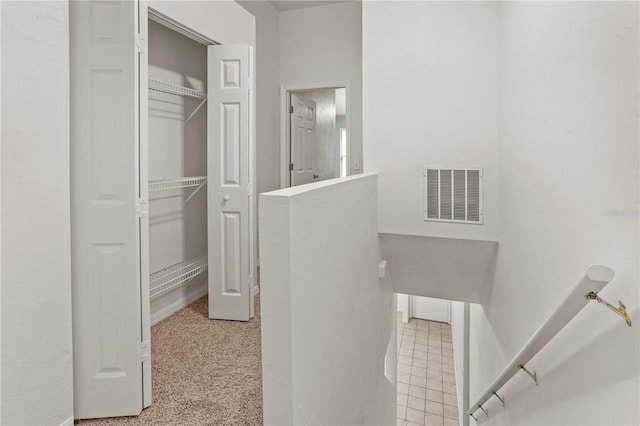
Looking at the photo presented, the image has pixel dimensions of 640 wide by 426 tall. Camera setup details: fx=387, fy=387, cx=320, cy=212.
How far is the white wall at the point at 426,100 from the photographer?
2781 millimetres

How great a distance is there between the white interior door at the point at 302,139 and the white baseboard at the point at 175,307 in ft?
5.81

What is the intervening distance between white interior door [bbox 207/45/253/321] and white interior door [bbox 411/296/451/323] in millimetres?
5188

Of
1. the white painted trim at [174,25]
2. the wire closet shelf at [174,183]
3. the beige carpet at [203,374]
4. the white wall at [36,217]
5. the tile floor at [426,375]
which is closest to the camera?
the white wall at [36,217]

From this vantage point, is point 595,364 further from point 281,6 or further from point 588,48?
point 281,6

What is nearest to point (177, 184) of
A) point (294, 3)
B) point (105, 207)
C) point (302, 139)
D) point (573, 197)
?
point (105, 207)

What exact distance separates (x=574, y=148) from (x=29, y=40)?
Answer: 2.11 meters

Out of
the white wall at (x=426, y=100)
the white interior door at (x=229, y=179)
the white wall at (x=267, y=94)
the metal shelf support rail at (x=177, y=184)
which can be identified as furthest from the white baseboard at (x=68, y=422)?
the white wall at (x=267, y=94)

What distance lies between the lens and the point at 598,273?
92cm

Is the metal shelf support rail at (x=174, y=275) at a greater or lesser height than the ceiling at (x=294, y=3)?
lesser

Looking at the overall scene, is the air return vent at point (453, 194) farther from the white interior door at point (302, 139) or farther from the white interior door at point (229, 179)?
the white interior door at point (302, 139)

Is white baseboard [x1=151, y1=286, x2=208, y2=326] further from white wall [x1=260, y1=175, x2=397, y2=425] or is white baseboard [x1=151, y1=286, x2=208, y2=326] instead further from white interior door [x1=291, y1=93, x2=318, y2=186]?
white interior door [x1=291, y1=93, x2=318, y2=186]

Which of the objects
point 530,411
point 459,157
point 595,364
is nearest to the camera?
point 595,364

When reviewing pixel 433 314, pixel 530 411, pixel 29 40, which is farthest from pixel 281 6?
pixel 433 314

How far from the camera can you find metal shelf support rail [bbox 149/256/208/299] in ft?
9.17
